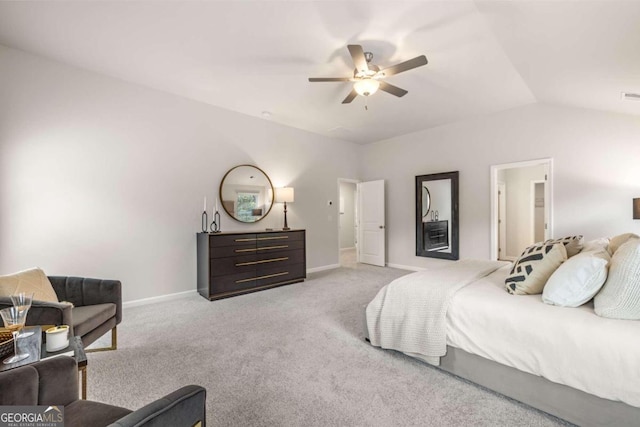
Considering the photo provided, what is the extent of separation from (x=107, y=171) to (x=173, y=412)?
3.53 metres

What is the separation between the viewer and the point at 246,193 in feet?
15.5

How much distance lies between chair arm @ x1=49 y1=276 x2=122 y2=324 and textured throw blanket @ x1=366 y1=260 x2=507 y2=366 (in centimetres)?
230

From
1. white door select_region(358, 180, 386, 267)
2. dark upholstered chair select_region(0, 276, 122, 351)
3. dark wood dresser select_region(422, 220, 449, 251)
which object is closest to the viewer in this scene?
dark upholstered chair select_region(0, 276, 122, 351)

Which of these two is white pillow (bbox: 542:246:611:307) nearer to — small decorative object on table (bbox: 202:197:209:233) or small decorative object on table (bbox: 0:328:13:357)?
small decorative object on table (bbox: 0:328:13:357)

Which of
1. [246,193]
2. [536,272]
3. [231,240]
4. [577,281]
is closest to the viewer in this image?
[577,281]

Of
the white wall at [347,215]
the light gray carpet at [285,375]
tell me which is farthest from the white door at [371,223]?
the light gray carpet at [285,375]

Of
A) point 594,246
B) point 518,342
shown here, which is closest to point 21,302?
point 518,342

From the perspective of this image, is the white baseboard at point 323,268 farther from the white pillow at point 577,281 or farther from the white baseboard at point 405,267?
the white pillow at point 577,281

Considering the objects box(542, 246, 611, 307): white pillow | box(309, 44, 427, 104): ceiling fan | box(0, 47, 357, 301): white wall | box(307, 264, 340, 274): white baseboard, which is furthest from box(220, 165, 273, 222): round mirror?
box(542, 246, 611, 307): white pillow

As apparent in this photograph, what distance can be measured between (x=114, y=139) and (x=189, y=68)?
1.34 meters

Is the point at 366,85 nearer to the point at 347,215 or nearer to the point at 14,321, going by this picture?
the point at 14,321

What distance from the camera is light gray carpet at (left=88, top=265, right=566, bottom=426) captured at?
1.66 metres

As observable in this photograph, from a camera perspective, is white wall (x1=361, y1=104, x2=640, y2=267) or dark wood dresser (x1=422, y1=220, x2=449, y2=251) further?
dark wood dresser (x1=422, y1=220, x2=449, y2=251)

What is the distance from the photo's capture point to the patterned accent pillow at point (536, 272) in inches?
75.6
